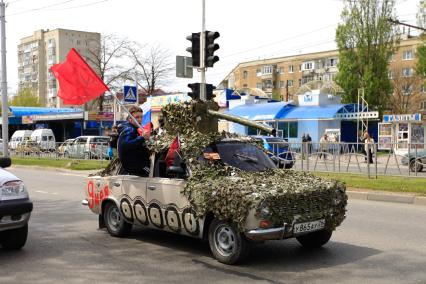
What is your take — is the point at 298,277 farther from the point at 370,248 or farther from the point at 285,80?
the point at 285,80

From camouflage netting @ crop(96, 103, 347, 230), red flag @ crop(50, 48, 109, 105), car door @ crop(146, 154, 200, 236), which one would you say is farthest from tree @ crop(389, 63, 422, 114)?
car door @ crop(146, 154, 200, 236)

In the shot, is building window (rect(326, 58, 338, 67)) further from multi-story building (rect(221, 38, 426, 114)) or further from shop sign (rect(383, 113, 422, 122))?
shop sign (rect(383, 113, 422, 122))

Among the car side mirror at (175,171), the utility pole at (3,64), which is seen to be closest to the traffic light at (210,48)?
the car side mirror at (175,171)

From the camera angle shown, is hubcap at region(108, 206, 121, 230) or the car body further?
hubcap at region(108, 206, 121, 230)

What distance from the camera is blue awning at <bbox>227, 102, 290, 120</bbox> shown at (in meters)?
39.7

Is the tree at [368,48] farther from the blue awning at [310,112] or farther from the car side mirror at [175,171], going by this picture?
the car side mirror at [175,171]

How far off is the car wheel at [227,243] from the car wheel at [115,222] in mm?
2029

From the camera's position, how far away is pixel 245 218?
19.4 feet

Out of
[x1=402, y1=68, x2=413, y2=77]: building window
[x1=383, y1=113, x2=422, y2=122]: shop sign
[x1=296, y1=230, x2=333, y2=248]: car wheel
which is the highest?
[x1=402, y1=68, x2=413, y2=77]: building window

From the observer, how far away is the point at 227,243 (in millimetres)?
6336

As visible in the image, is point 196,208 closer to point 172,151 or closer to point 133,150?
point 172,151

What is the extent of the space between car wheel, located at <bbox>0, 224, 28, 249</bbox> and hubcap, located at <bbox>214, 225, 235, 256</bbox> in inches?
108

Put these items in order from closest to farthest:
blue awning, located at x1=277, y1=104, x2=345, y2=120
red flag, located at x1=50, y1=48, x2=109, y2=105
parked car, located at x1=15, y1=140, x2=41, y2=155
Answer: red flag, located at x1=50, y1=48, x2=109, y2=105 < parked car, located at x1=15, y1=140, x2=41, y2=155 < blue awning, located at x1=277, y1=104, x2=345, y2=120

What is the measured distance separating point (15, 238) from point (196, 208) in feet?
8.84
